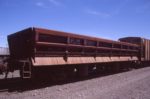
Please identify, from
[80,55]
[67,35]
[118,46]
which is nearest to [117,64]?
[118,46]

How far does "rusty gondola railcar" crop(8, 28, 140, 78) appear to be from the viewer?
8.24m

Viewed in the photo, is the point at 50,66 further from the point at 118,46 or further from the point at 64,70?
the point at 118,46

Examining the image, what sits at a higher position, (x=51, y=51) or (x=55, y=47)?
(x=55, y=47)

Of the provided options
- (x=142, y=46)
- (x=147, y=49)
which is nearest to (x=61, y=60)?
(x=142, y=46)

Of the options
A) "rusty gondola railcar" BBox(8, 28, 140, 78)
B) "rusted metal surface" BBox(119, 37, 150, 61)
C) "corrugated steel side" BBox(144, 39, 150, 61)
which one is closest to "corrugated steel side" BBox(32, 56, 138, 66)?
"rusty gondola railcar" BBox(8, 28, 140, 78)

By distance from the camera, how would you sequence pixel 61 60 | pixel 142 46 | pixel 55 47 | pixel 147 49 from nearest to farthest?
1. pixel 55 47
2. pixel 61 60
3. pixel 142 46
4. pixel 147 49

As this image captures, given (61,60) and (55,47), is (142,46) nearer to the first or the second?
(61,60)

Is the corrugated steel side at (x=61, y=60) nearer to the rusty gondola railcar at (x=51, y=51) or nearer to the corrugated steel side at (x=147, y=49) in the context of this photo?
the rusty gondola railcar at (x=51, y=51)

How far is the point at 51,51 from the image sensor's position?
8.87 meters

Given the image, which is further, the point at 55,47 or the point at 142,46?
the point at 142,46

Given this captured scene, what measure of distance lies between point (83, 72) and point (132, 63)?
9437 millimetres

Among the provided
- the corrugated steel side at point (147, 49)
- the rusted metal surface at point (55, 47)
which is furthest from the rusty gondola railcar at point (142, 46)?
the rusted metal surface at point (55, 47)

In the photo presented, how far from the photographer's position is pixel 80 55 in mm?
10508

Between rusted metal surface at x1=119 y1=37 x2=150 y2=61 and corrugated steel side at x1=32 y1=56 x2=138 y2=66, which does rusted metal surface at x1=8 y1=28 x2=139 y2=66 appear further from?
rusted metal surface at x1=119 y1=37 x2=150 y2=61
